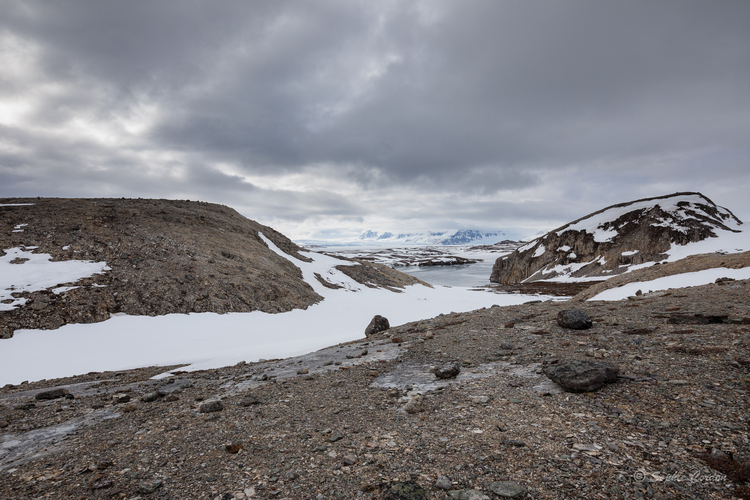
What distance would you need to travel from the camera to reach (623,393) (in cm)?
503

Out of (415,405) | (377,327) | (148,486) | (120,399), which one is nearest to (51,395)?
(120,399)

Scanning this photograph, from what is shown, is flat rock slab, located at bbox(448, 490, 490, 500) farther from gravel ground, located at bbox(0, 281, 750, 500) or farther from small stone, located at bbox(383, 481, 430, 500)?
small stone, located at bbox(383, 481, 430, 500)

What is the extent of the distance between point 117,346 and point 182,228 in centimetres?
1578

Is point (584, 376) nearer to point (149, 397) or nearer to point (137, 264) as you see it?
point (149, 397)

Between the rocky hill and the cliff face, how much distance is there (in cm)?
5684

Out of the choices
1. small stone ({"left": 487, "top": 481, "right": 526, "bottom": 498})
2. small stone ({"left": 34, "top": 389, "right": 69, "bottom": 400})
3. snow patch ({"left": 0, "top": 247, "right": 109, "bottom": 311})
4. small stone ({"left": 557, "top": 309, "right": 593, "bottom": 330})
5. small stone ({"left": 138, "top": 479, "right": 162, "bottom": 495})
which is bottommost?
small stone ({"left": 487, "top": 481, "right": 526, "bottom": 498})

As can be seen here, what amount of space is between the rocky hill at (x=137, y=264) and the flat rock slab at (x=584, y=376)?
2043cm

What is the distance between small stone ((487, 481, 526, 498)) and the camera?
3236 mm

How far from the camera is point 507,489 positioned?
3318 mm

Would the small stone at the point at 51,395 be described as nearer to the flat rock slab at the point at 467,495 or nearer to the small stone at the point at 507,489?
the flat rock slab at the point at 467,495

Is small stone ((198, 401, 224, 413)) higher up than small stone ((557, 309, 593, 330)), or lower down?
lower down

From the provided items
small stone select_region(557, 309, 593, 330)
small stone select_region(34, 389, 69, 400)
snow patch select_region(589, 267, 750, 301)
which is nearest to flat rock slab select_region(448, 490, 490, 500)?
small stone select_region(557, 309, 593, 330)

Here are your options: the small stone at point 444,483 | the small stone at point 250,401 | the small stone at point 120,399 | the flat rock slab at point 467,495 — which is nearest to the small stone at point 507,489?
A: the flat rock slab at point 467,495

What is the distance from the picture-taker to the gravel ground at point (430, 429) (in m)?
3.50
